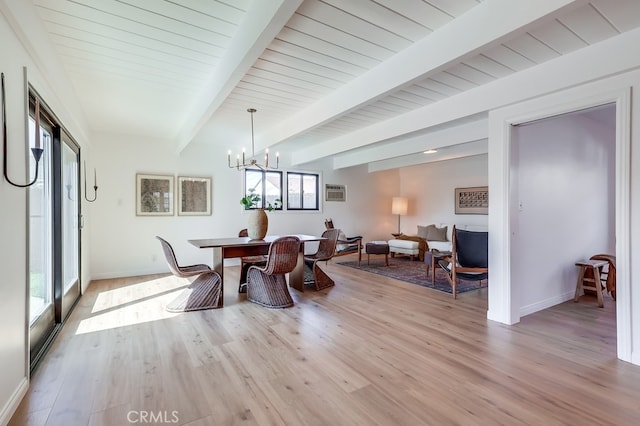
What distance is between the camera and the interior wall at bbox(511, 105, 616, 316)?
11.0 ft

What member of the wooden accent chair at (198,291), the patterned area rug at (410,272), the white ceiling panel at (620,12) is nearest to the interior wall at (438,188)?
the patterned area rug at (410,272)

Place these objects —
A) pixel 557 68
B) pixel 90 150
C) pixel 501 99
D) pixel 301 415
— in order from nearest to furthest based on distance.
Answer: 1. pixel 301 415
2. pixel 557 68
3. pixel 501 99
4. pixel 90 150

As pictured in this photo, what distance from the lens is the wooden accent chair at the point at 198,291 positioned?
3525mm

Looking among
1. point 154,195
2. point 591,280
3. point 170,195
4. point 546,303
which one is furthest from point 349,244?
point 591,280

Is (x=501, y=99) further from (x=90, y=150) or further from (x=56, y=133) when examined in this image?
(x=90, y=150)

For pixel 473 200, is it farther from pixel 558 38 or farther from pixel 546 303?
pixel 558 38

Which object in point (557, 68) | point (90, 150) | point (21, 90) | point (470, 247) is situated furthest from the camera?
point (90, 150)

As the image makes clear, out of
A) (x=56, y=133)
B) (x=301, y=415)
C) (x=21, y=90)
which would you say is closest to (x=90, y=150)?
(x=56, y=133)

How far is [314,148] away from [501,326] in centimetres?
439

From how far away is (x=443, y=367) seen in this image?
7.36ft

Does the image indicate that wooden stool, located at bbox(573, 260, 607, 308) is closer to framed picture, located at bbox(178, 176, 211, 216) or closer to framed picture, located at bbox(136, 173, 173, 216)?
framed picture, located at bbox(178, 176, 211, 216)

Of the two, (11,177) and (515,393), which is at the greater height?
(11,177)

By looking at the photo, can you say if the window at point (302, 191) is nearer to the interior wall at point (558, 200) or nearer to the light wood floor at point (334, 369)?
the light wood floor at point (334, 369)

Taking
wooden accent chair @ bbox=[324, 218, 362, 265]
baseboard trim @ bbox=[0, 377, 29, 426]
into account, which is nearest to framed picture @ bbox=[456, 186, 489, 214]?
wooden accent chair @ bbox=[324, 218, 362, 265]
